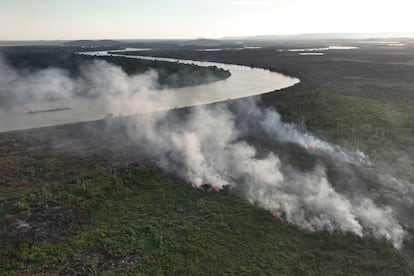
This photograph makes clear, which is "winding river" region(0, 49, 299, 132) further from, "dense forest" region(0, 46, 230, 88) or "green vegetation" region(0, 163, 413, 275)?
"green vegetation" region(0, 163, 413, 275)

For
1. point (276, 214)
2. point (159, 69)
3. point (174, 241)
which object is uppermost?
point (159, 69)

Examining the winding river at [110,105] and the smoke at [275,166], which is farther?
the winding river at [110,105]

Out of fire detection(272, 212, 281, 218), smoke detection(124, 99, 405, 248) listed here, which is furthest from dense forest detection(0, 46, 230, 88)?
fire detection(272, 212, 281, 218)

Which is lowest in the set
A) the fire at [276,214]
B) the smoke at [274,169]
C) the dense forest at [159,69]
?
the fire at [276,214]

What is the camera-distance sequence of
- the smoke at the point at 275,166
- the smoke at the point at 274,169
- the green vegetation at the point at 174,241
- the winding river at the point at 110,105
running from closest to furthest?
the green vegetation at the point at 174,241, the smoke at the point at 274,169, the smoke at the point at 275,166, the winding river at the point at 110,105

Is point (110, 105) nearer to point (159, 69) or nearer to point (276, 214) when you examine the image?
point (159, 69)

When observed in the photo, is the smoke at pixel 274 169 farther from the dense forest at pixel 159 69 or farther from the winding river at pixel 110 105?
the dense forest at pixel 159 69

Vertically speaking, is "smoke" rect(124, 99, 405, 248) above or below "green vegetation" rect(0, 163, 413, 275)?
above

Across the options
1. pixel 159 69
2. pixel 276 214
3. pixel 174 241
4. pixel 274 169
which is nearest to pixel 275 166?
pixel 274 169

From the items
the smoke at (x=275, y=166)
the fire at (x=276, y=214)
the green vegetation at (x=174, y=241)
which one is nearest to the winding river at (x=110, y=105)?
the smoke at (x=275, y=166)
